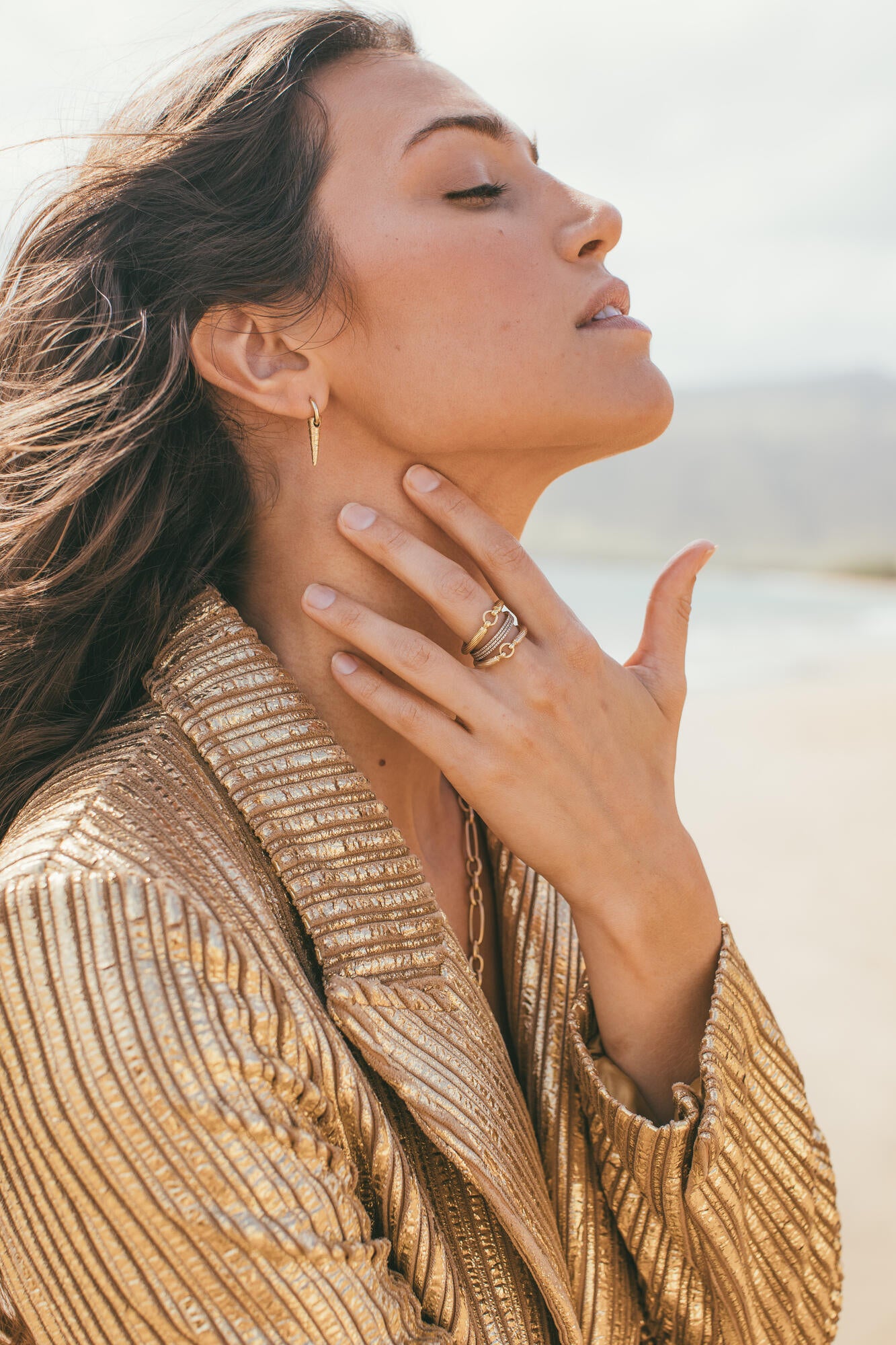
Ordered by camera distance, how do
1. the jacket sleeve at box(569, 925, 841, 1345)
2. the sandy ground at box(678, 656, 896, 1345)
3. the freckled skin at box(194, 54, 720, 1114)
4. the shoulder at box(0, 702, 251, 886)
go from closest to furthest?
the shoulder at box(0, 702, 251, 886) → the jacket sleeve at box(569, 925, 841, 1345) → the freckled skin at box(194, 54, 720, 1114) → the sandy ground at box(678, 656, 896, 1345)

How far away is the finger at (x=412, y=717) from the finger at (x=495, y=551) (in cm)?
22

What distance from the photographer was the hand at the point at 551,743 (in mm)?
1524

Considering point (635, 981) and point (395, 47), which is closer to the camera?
point (635, 981)

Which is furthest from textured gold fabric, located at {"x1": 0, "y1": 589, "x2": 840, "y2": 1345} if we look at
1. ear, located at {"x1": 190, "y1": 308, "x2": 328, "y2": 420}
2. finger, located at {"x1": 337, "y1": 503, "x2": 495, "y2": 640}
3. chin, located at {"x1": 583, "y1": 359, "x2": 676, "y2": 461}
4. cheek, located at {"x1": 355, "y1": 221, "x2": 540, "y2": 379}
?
chin, located at {"x1": 583, "y1": 359, "x2": 676, "y2": 461}

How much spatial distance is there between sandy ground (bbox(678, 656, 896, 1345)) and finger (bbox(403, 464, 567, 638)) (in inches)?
102

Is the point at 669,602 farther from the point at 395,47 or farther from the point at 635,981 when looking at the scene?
the point at 395,47

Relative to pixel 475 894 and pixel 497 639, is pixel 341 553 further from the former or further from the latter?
pixel 475 894

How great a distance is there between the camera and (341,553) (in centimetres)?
170

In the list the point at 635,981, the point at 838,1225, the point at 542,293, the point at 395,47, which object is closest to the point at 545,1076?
the point at 635,981

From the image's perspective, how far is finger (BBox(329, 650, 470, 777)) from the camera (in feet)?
4.97

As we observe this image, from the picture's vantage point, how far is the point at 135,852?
3.75 feet

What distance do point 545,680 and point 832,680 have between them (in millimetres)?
11998

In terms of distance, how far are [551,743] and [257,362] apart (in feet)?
2.49

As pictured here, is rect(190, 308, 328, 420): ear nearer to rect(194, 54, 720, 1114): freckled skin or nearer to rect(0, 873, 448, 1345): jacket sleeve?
rect(194, 54, 720, 1114): freckled skin
